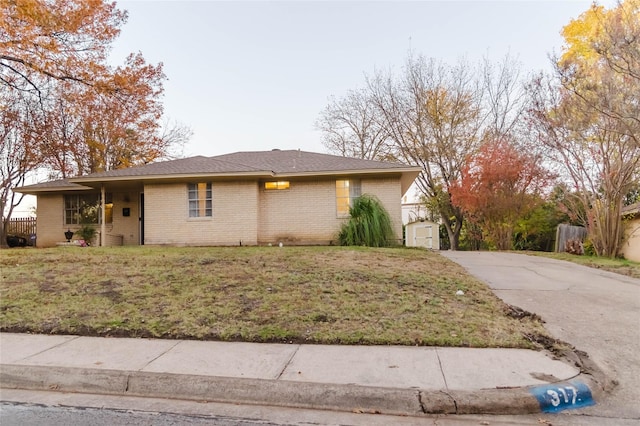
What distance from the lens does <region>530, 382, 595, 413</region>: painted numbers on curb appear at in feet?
10.4

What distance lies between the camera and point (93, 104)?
17781mm

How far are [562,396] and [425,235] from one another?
1800 centimetres

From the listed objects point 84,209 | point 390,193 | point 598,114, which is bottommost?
point 84,209

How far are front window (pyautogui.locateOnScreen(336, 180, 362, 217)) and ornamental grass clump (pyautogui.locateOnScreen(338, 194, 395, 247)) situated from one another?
0.39 m

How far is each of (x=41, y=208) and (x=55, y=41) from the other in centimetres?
761

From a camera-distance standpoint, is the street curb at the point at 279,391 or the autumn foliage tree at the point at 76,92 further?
the autumn foliage tree at the point at 76,92

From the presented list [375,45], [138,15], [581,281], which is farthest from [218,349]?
[375,45]

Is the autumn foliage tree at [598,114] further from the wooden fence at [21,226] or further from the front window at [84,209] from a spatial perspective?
Result: the wooden fence at [21,226]

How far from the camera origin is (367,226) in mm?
14023

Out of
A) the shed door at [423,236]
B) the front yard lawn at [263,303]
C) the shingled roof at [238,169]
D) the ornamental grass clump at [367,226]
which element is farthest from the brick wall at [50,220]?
the shed door at [423,236]

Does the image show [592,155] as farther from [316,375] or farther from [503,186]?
[316,375]

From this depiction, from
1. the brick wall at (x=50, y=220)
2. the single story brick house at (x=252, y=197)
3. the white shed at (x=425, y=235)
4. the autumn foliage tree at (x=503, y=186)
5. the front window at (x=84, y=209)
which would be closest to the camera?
the single story brick house at (x=252, y=197)

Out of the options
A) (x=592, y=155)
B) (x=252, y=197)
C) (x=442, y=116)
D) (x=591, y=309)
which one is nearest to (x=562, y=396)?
(x=591, y=309)

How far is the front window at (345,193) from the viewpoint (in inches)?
596
